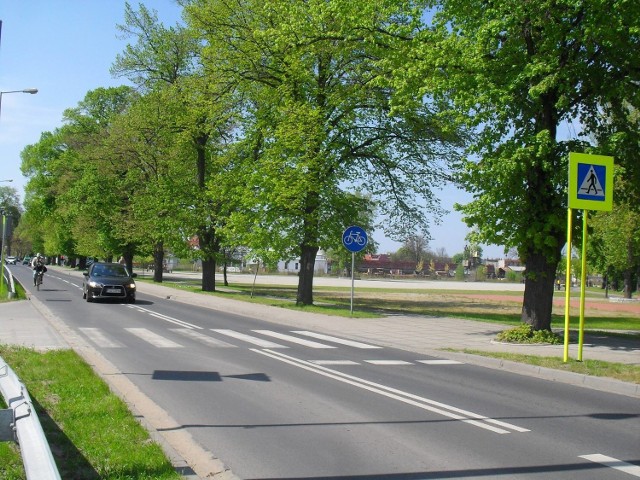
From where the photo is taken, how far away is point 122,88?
2475 inches

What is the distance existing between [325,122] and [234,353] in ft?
46.3

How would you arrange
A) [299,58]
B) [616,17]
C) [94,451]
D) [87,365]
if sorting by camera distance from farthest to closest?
[299,58], [616,17], [87,365], [94,451]

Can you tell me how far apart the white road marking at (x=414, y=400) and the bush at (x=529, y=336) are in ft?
19.2

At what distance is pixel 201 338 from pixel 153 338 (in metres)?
1.07

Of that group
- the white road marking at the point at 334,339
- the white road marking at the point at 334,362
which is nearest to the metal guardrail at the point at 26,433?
the white road marking at the point at 334,362

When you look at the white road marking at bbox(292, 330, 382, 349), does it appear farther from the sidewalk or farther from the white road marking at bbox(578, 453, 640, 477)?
the white road marking at bbox(578, 453, 640, 477)


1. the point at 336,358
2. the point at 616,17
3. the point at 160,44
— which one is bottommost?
the point at 336,358

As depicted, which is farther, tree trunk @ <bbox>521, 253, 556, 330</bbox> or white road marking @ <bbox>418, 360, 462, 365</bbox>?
tree trunk @ <bbox>521, 253, 556, 330</bbox>

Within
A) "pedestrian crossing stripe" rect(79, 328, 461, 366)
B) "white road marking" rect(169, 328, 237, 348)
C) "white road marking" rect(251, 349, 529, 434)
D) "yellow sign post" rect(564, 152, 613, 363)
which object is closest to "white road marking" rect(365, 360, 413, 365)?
"pedestrian crossing stripe" rect(79, 328, 461, 366)

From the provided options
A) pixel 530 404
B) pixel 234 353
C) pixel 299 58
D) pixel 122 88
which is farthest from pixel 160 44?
pixel 530 404

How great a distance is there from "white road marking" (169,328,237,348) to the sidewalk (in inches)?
114

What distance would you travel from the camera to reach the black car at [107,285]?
83.8 feet

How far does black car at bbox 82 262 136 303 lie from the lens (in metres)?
25.5

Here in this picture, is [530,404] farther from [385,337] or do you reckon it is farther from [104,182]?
[104,182]
